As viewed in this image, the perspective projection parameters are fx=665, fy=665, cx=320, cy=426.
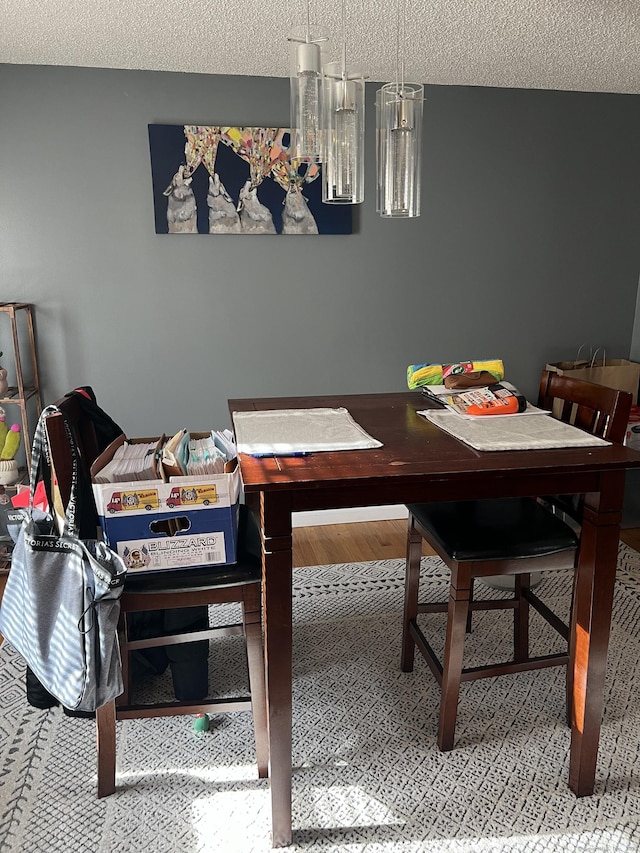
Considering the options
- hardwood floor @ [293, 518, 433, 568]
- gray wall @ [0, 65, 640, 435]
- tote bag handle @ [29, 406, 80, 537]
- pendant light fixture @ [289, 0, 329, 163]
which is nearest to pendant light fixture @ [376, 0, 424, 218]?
pendant light fixture @ [289, 0, 329, 163]

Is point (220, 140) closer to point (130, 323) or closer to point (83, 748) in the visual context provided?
point (130, 323)

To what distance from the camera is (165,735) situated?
188cm

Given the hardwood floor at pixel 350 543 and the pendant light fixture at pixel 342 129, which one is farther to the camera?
the hardwood floor at pixel 350 543

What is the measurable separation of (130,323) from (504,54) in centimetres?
195

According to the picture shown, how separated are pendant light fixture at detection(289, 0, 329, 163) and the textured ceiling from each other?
3.02 ft

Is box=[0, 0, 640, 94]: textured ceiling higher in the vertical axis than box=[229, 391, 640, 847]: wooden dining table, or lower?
higher

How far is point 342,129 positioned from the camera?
149 centimetres

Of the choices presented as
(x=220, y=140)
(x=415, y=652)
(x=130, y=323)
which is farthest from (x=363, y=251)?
(x=415, y=652)

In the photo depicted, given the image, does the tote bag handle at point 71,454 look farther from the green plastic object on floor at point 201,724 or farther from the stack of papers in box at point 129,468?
the green plastic object on floor at point 201,724

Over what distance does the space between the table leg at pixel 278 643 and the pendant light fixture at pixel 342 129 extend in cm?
74

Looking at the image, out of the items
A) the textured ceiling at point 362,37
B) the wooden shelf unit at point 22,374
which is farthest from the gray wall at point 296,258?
the textured ceiling at point 362,37

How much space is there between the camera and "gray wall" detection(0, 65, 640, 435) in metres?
2.89

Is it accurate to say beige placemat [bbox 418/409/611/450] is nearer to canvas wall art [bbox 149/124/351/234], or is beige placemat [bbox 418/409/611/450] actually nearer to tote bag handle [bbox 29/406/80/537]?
tote bag handle [bbox 29/406/80/537]

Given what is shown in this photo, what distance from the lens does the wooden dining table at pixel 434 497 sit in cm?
139
